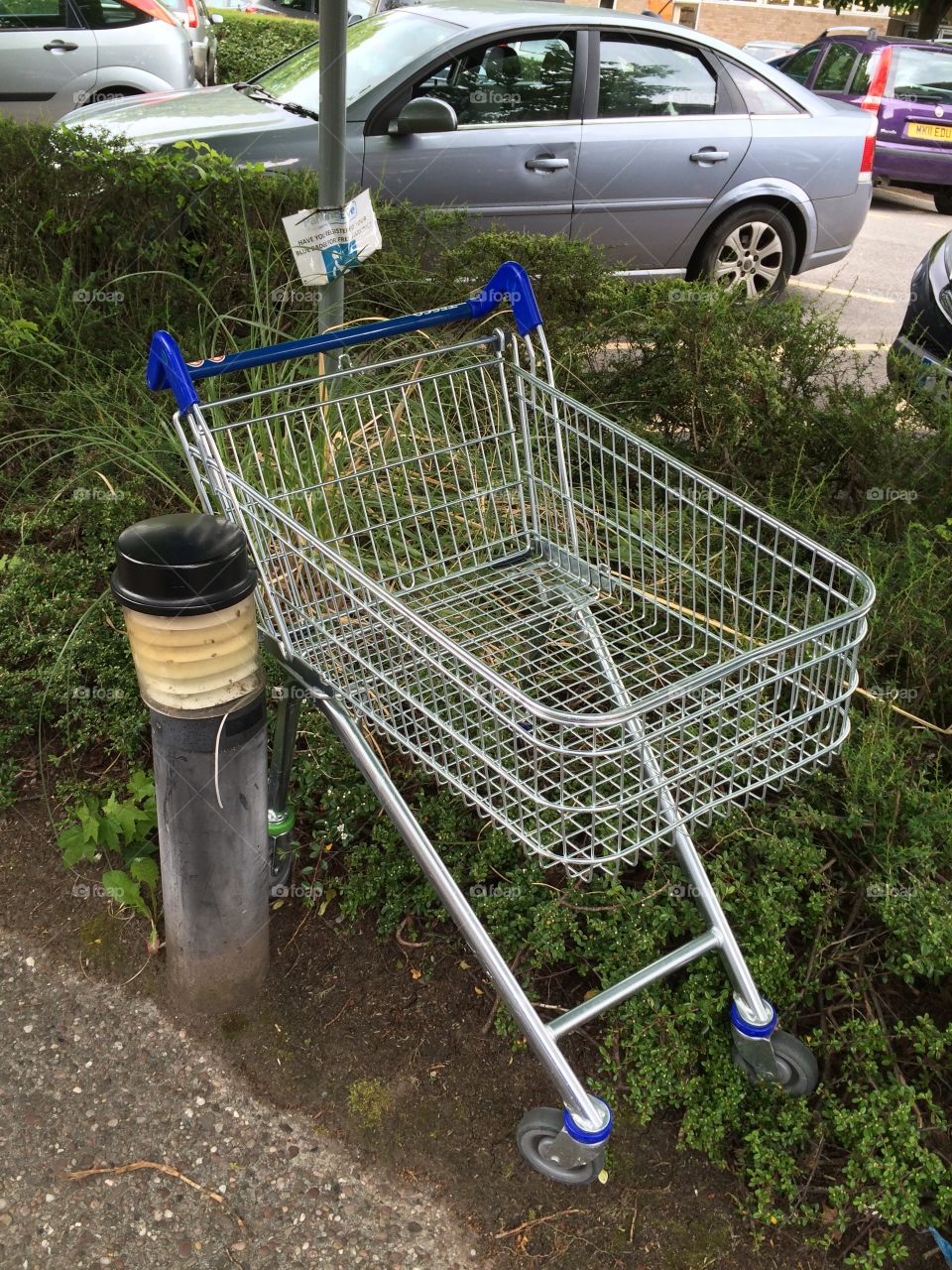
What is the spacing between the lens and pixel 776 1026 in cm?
242

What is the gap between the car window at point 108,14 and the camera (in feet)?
28.3

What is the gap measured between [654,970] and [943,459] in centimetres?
233

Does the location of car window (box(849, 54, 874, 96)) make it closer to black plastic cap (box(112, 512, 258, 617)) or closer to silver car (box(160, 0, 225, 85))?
silver car (box(160, 0, 225, 85))

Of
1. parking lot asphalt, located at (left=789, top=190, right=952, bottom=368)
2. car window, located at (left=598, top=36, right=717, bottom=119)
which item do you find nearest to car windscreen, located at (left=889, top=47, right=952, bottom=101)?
parking lot asphalt, located at (left=789, top=190, right=952, bottom=368)

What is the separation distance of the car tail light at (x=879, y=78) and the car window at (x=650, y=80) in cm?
656

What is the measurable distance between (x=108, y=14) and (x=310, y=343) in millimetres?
8075

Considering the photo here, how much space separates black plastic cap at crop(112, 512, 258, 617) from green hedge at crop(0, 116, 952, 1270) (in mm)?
1024

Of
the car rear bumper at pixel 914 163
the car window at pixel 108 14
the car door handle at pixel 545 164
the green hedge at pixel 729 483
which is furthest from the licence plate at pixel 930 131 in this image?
the green hedge at pixel 729 483

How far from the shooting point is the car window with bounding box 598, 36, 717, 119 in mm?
Result: 6066

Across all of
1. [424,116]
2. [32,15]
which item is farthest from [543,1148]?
[32,15]

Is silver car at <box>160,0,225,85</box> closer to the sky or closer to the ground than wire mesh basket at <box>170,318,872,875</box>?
closer to the sky

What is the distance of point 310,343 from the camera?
238 centimetres

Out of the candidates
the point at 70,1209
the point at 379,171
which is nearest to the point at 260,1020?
the point at 70,1209

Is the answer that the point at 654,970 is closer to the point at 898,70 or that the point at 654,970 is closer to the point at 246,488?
the point at 246,488
